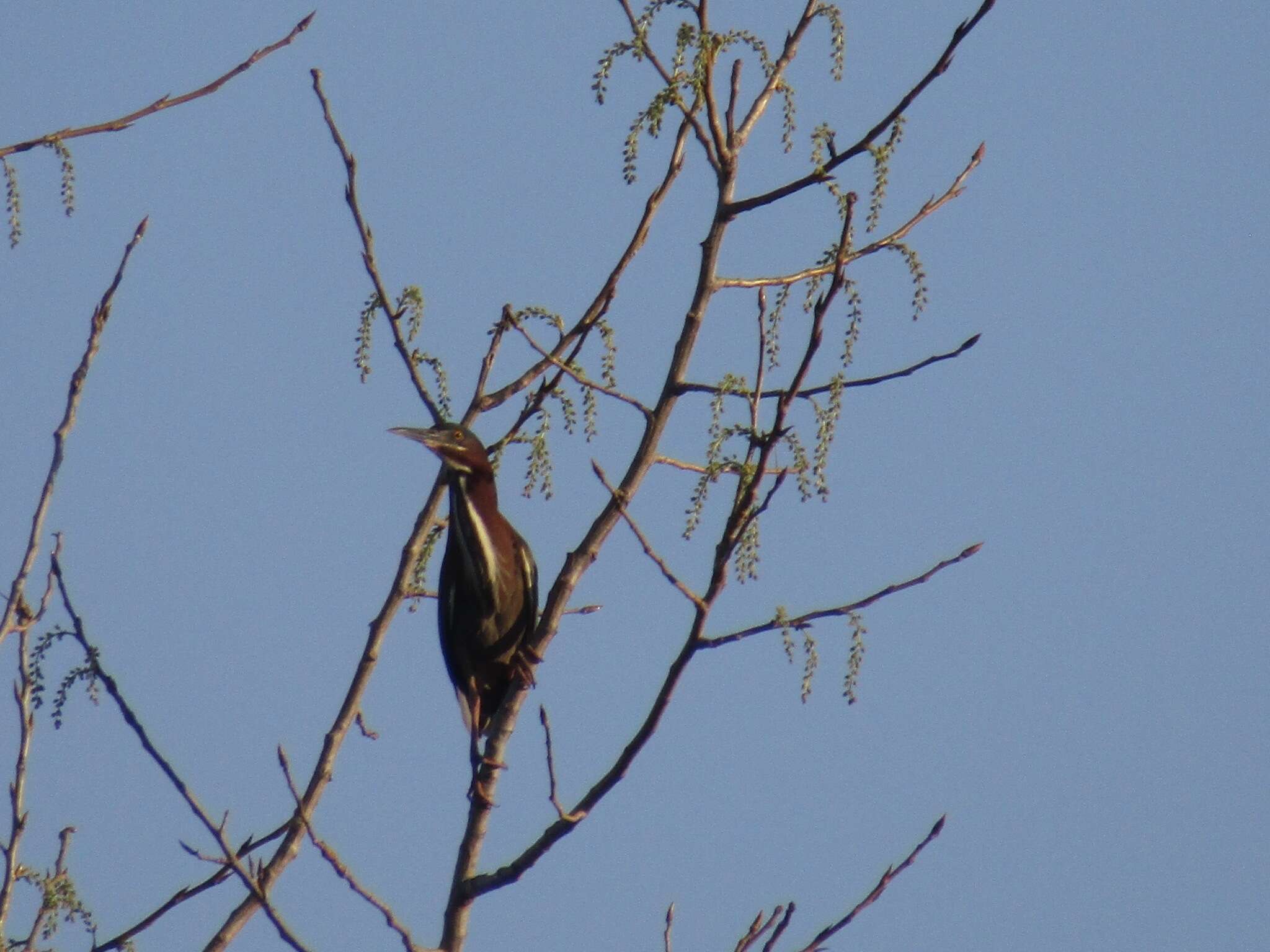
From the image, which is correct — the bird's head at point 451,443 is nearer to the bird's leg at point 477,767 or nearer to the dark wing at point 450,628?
the dark wing at point 450,628

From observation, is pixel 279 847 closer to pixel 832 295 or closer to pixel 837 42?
pixel 832 295

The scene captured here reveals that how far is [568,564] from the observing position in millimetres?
3482

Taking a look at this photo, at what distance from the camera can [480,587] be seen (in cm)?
547

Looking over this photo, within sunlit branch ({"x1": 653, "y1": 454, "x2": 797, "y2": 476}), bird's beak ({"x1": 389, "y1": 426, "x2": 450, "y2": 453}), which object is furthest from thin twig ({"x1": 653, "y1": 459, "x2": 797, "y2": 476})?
bird's beak ({"x1": 389, "y1": 426, "x2": 450, "y2": 453})

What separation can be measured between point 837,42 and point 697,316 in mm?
781

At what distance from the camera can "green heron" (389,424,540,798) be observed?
5.38m

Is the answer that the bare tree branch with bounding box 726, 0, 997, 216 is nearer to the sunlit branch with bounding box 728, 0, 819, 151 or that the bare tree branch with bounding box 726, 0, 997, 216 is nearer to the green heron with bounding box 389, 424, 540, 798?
the sunlit branch with bounding box 728, 0, 819, 151

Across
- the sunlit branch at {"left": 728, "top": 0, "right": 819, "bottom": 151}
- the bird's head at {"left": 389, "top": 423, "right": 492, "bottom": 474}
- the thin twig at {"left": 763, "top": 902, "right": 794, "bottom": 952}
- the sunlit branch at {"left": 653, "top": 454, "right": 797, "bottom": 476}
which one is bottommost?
the thin twig at {"left": 763, "top": 902, "right": 794, "bottom": 952}

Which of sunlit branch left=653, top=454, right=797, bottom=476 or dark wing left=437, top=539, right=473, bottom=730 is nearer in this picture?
sunlit branch left=653, top=454, right=797, bottom=476

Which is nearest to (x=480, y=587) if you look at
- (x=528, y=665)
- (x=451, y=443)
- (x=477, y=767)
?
(x=451, y=443)

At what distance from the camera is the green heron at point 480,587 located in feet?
17.6

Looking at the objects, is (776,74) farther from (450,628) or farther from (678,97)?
(450,628)

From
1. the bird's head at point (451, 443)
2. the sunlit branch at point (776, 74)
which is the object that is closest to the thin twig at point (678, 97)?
the sunlit branch at point (776, 74)

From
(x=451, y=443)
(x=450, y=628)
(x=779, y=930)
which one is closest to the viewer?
(x=779, y=930)
